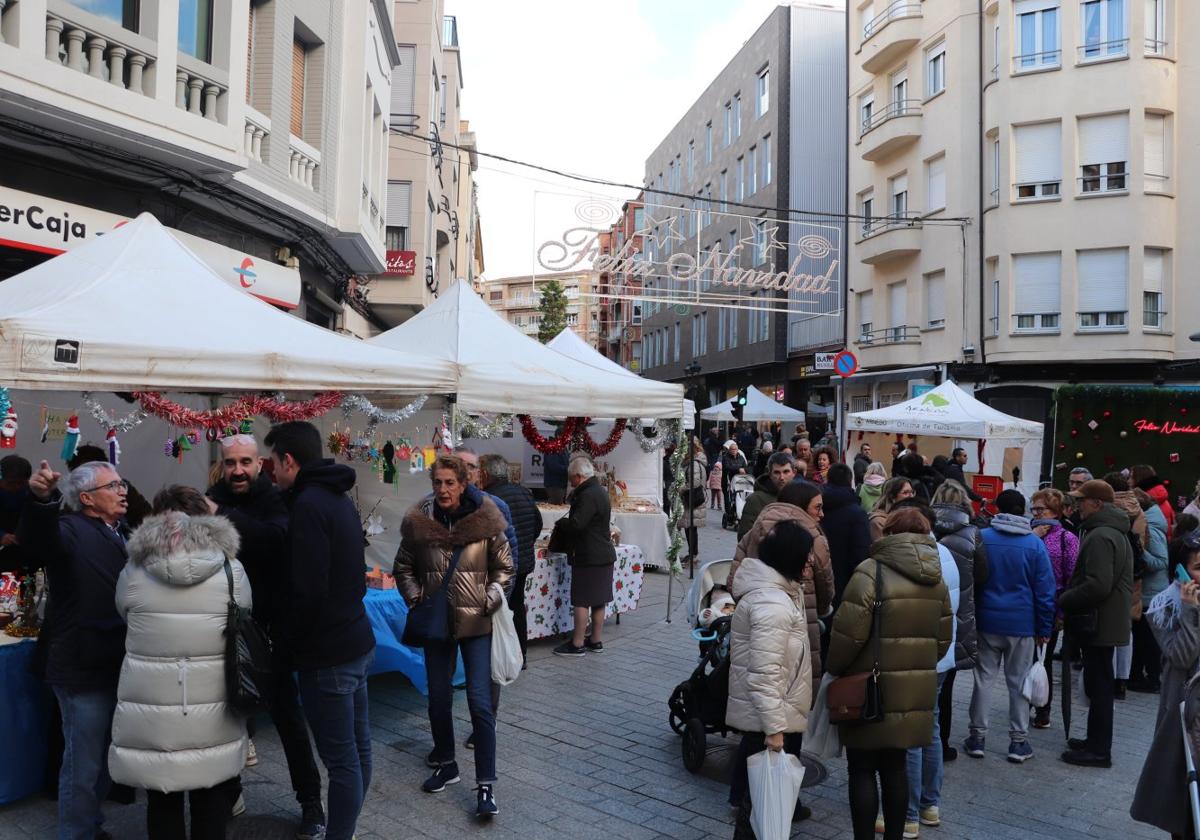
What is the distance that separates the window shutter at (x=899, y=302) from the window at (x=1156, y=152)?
633cm

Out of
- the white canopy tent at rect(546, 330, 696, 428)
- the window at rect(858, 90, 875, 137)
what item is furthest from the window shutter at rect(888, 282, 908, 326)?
the white canopy tent at rect(546, 330, 696, 428)

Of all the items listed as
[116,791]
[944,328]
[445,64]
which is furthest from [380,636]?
[445,64]

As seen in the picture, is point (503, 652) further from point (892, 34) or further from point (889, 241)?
point (892, 34)

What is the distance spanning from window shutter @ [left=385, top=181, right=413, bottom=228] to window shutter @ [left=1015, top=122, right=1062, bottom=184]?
1485 centimetres

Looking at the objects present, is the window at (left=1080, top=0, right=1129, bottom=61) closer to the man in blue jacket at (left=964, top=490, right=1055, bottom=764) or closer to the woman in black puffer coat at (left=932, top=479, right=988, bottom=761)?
the man in blue jacket at (left=964, top=490, right=1055, bottom=764)

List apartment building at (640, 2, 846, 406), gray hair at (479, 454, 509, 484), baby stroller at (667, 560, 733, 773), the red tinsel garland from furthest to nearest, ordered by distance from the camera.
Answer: apartment building at (640, 2, 846, 406)
gray hair at (479, 454, 509, 484)
the red tinsel garland
baby stroller at (667, 560, 733, 773)

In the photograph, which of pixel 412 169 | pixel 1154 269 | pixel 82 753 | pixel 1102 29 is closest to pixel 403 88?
pixel 412 169

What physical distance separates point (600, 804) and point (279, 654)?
1980mm

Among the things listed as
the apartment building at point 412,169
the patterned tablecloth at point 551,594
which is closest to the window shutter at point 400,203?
the apartment building at point 412,169

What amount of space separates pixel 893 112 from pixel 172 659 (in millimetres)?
25875

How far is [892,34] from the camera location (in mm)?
24828

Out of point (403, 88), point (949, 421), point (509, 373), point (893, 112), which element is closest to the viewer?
point (509, 373)

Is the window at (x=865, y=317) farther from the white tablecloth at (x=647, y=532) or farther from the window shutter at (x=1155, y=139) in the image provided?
the white tablecloth at (x=647, y=532)

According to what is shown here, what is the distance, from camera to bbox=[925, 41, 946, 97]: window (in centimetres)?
2395
